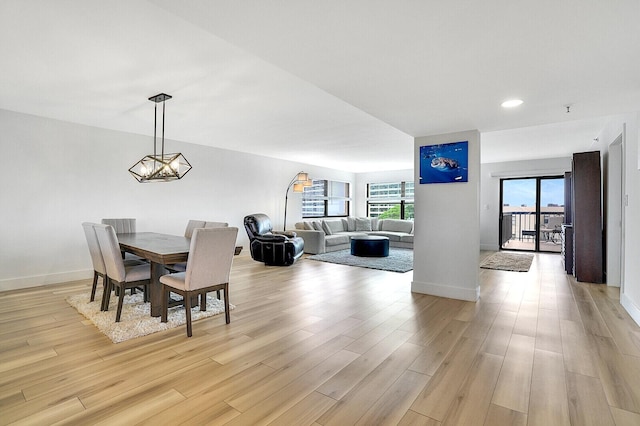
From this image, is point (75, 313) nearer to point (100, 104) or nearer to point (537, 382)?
point (100, 104)

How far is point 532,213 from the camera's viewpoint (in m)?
8.32

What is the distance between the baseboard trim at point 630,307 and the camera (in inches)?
119

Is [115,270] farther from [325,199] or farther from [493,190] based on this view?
[493,190]

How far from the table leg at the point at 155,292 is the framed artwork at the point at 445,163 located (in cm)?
339

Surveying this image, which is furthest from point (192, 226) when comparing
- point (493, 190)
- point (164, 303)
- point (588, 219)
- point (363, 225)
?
point (493, 190)

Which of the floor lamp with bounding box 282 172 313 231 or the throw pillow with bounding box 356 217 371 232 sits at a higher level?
the floor lamp with bounding box 282 172 313 231

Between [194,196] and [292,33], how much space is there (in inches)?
199

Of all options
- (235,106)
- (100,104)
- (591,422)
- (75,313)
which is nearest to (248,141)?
(235,106)

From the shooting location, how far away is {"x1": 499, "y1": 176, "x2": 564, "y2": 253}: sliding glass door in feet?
26.4

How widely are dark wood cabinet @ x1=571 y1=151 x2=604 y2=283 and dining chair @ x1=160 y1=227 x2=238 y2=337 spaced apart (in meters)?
5.22

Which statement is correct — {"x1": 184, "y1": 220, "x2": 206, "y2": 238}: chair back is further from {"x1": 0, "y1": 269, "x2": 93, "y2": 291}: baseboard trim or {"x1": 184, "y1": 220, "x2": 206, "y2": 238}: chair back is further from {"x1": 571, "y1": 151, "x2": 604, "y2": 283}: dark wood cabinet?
{"x1": 571, "y1": 151, "x2": 604, "y2": 283}: dark wood cabinet

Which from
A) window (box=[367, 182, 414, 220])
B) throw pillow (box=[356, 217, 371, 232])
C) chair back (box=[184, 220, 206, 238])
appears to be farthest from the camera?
window (box=[367, 182, 414, 220])

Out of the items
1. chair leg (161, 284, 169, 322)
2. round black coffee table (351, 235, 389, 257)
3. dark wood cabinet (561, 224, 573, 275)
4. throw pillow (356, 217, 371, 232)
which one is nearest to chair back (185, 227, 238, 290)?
chair leg (161, 284, 169, 322)

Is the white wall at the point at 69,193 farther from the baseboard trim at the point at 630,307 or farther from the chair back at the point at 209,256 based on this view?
the baseboard trim at the point at 630,307
